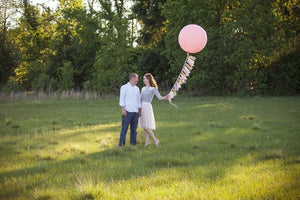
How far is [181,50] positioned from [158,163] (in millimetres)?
20650

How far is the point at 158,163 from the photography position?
625 centimetres

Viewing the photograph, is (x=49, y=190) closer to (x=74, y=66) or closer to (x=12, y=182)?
(x=12, y=182)

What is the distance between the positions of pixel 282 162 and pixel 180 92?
2285 centimetres

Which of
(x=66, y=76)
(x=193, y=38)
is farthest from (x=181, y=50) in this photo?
(x=193, y=38)

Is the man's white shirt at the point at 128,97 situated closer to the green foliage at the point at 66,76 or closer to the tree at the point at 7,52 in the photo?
the green foliage at the point at 66,76

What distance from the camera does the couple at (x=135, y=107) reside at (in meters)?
8.13

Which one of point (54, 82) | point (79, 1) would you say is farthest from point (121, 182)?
point (79, 1)

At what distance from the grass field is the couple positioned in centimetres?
49

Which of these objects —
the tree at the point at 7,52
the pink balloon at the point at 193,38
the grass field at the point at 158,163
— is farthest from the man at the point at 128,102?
the tree at the point at 7,52

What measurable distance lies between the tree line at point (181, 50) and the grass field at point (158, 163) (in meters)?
14.6

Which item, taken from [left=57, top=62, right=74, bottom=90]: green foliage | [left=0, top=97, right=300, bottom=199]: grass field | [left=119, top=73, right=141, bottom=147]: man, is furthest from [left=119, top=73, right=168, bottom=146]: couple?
[left=57, top=62, right=74, bottom=90]: green foliage

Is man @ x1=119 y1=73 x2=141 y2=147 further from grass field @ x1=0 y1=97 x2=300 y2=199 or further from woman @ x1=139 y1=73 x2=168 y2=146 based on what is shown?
grass field @ x1=0 y1=97 x2=300 y2=199

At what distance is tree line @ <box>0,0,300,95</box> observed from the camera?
2430cm

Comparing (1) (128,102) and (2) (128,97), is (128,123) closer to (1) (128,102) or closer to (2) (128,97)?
(1) (128,102)
